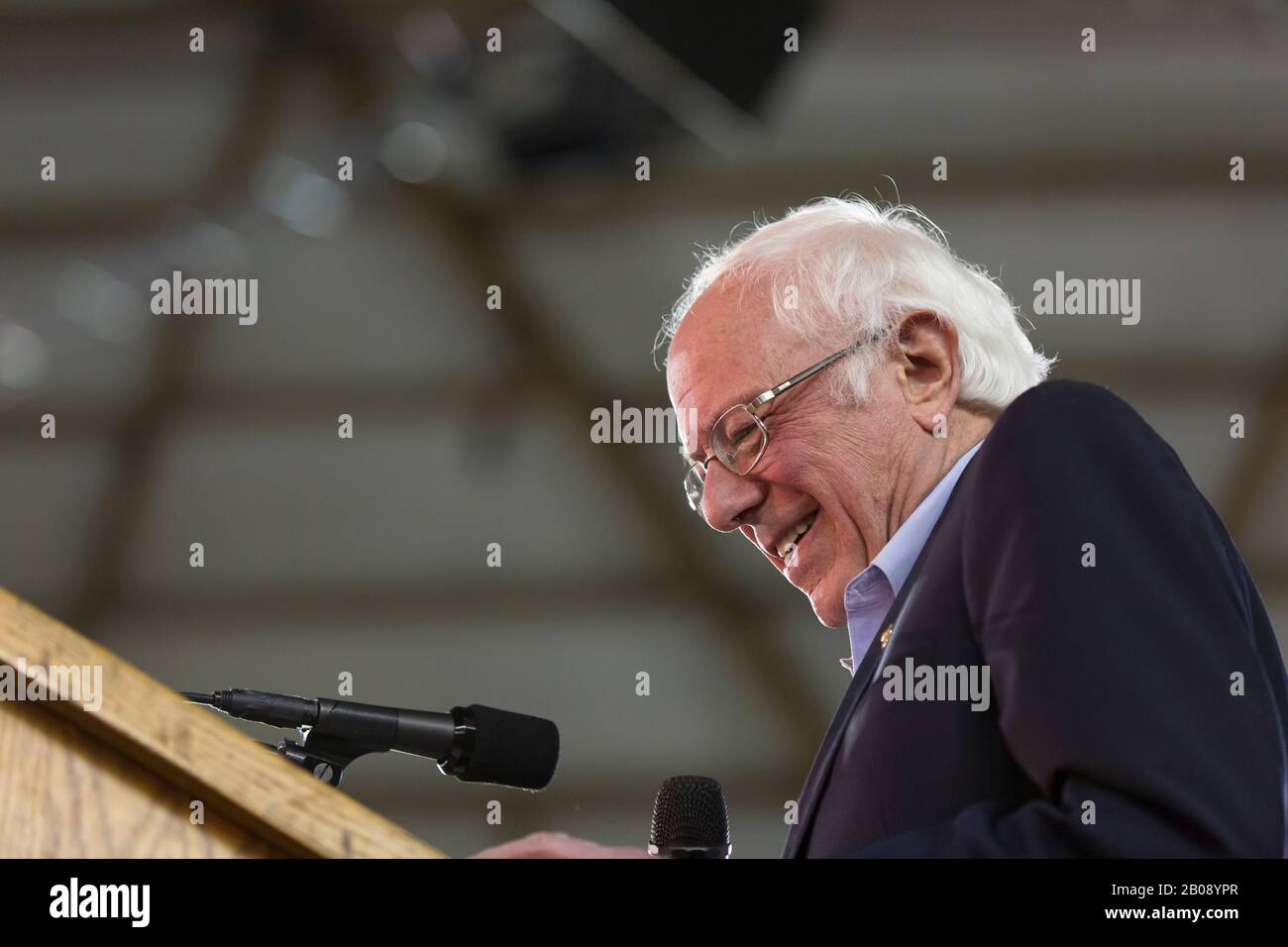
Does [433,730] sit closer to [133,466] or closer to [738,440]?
[738,440]

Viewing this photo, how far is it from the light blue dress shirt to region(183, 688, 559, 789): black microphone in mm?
455

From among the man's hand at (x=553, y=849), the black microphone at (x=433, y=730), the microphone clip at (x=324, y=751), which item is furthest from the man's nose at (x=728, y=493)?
the man's hand at (x=553, y=849)

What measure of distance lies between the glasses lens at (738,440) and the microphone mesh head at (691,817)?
48 centimetres

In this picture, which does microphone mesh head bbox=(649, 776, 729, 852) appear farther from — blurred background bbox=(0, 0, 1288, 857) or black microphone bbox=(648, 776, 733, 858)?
blurred background bbox=(0, 0, 1288, 857)

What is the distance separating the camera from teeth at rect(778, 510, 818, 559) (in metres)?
1.80

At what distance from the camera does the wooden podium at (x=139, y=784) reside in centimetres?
70

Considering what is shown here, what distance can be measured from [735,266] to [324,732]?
896 millimetres

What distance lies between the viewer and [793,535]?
5.98ft

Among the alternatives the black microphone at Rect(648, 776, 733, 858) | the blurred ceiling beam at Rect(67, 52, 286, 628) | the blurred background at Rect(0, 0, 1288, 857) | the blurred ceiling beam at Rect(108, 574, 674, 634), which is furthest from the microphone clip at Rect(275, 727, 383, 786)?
the blurred ceiling beam at Rect(67, 52, 286, 628)

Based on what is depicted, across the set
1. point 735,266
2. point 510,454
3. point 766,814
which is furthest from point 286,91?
point 735,266

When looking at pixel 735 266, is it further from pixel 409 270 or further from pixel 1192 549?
pixel 409 270

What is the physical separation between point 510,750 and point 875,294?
2.56 feet

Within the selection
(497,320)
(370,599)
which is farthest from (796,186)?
(370,599)

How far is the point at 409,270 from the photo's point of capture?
18.2ft
